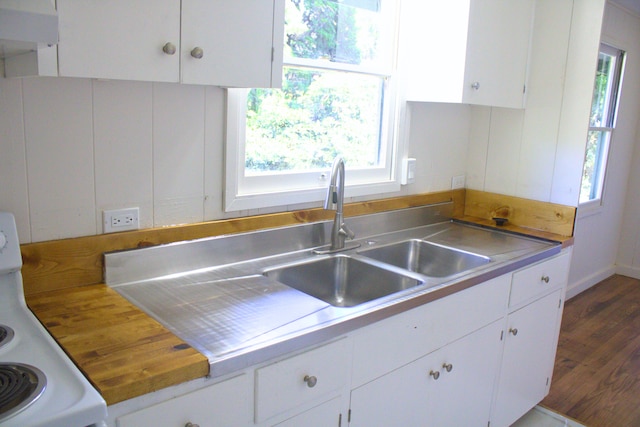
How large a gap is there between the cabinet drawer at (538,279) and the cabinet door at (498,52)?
77cm

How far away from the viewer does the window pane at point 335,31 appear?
6.75 feet

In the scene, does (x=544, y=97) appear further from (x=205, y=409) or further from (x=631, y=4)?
(x=205, y=409)

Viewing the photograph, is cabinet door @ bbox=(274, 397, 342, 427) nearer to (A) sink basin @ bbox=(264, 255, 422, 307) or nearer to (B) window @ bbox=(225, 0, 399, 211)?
(A) sink basin @ bbox=(264, 255, 422, 307)

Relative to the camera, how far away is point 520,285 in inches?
89.1

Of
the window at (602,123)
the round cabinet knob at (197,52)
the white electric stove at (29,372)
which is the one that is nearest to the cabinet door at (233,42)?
the round cabinet knob at (197,52)

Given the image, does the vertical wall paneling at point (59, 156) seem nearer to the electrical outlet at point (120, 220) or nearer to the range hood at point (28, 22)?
the electrical outlet at point (120, 220)

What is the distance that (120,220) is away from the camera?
1646mm

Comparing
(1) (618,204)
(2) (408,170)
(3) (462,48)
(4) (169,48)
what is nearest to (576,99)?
(3) (462,48)

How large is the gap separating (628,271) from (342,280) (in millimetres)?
3963

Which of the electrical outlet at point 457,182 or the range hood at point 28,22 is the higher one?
the range hood at point 28,22

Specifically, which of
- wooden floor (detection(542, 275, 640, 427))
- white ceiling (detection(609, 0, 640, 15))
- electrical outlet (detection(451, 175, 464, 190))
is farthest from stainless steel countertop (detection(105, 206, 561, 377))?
white ceiling (detection(609, 0, 640, 15))

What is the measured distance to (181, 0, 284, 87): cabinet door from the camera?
1408mm

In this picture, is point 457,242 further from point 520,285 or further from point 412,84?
point 412,84

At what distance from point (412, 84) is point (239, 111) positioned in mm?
941
